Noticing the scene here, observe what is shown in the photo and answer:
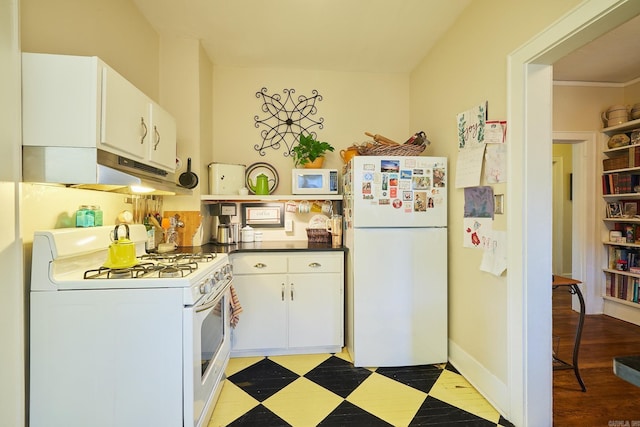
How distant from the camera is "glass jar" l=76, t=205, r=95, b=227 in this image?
1.48m

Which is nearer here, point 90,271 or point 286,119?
point 90,271

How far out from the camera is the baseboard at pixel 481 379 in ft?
5.44

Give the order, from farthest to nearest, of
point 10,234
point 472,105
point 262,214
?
point 262,214 → point 472,105 → point 10,234

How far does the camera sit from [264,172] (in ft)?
9.50

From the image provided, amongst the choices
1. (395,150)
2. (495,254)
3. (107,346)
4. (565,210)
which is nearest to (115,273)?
(107,346)

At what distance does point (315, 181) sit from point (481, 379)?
6.36ft

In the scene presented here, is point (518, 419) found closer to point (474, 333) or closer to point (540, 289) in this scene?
point (474, 333)

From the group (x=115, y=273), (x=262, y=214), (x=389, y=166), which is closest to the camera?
(x=115, y=273)

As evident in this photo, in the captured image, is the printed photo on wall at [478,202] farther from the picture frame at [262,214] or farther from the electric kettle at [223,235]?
the electric kettle at [223,235]

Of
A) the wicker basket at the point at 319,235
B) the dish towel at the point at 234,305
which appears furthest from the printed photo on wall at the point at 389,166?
the dish towel at the point at 234,305

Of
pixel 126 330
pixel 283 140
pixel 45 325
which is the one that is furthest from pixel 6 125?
pixel 283 140

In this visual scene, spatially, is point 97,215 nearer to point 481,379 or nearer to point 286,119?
point 286,119

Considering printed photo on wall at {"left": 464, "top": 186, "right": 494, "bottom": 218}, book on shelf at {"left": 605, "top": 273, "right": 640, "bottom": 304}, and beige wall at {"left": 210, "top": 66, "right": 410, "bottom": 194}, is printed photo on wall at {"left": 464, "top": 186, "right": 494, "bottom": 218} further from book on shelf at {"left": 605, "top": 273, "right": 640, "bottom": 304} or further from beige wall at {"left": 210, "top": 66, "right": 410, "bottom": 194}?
book on shelf at {"left": 605, "top": 273, "right": 640, "bottom": 304}

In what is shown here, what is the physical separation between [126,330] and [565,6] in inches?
94.6
